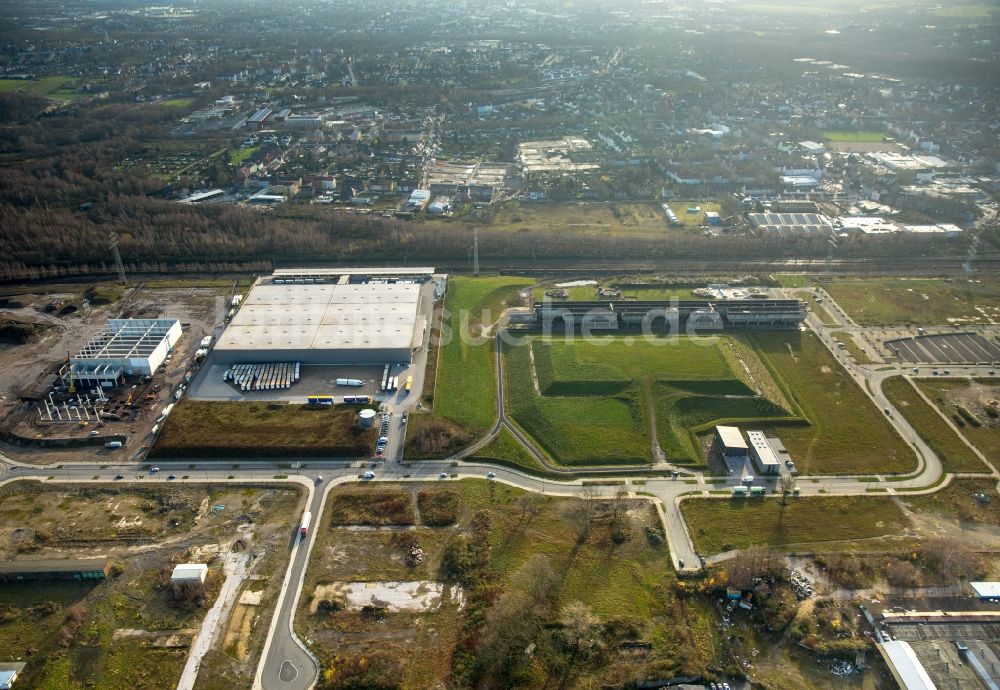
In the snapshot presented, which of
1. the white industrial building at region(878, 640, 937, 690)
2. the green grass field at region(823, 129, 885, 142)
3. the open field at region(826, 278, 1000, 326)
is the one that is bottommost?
the white industrial building at region(878, 640, 937, 690)

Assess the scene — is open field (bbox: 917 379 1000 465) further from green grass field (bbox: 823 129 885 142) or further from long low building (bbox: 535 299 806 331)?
green grass field (bbox: 823 129 885 142)

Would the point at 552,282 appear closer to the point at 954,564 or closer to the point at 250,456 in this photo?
the point at 250,456

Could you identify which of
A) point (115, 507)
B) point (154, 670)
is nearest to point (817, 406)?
point (154, 670)

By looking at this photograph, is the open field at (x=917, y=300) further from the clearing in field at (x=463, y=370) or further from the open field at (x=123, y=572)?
the open field at (x=123, y=572)

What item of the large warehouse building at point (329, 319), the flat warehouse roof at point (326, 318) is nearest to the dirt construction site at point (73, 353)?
the flat warehouse roof at point (326, 318)

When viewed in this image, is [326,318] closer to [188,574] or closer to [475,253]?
[475,253]

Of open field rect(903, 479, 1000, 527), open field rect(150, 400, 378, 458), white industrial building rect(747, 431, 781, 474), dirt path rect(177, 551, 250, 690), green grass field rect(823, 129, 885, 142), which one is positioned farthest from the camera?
green grass field rect(823, 129, 885, 142)

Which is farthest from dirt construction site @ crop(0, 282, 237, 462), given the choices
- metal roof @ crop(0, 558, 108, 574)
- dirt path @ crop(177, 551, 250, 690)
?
dirt path @ crop(177, 551, 250, 690)

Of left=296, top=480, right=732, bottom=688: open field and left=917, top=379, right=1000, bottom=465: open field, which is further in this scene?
left=917, top=379, right=1000, bottom=465: open field

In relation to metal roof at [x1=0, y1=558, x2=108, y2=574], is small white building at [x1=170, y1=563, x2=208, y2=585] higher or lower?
higher

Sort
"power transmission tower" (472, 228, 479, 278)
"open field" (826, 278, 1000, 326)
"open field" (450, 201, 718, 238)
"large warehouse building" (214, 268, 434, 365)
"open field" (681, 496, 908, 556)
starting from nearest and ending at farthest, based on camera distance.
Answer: "open field" (681, 496, 908, 556), "large warehouse building" (214, 268, 434, 365), "open field" (826, 278, 1000, 326), "power transmission tower" (472, 228, 479, 278), "open field" (450, 201, 718, 238)
